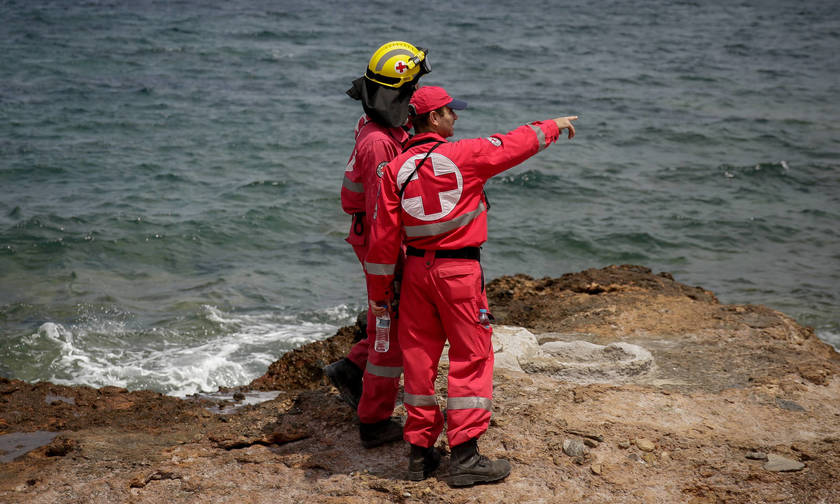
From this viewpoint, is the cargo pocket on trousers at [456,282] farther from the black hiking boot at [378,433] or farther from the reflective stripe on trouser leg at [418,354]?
the black hiking boot at [378,433]

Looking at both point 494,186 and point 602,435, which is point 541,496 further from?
point 494,186

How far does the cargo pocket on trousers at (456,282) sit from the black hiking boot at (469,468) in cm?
81

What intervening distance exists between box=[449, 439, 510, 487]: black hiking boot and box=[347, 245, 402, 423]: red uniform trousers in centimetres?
58

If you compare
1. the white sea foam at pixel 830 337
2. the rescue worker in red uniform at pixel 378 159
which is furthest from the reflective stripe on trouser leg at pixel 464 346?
the white sea foam at pixel 830 337

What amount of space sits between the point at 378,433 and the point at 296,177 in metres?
10.5

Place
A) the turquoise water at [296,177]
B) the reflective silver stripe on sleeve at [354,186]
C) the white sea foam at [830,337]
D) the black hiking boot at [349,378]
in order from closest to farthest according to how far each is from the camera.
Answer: the reflective silver stripe on sleeve at [354,186] → the black hiking boot at [349,378] → the white sea foam at [830,337] → the turquoise water at [296,177]

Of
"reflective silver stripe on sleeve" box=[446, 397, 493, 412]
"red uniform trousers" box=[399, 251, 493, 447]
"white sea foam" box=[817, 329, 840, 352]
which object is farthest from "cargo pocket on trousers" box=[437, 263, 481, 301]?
"white sea foam" box=[817, 329, 840, 352]

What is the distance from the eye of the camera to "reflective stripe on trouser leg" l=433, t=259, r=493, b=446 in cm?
432

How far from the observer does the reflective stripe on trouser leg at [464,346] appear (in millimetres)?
4324

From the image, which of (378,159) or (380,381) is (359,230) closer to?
(378,159)

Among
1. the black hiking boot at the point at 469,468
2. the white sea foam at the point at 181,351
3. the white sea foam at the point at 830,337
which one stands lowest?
the white sea foam at the point at 181,351

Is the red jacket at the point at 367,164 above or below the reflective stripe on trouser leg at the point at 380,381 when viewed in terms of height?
above

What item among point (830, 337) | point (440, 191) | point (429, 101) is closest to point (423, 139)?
point (429, 101)

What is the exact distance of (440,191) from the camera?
4297mm
